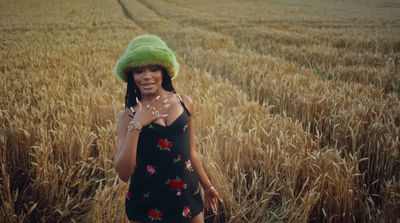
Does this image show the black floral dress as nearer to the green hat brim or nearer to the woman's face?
the woman's face

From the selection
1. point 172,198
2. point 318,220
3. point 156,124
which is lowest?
point 318,220

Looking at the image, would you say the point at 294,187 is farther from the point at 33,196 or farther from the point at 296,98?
the point at 296,98

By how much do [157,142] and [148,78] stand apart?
0.29 m

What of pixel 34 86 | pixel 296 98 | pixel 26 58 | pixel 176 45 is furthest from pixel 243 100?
pixel 176 45

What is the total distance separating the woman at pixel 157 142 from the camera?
1.47 metres

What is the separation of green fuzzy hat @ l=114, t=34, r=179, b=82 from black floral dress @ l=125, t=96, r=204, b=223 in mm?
270

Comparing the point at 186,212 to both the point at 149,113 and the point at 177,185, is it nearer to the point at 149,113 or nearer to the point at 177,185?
the point at 177,185

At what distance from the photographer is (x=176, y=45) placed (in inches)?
408

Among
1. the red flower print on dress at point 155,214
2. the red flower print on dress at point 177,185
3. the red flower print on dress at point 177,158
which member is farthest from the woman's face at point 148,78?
the red flower print on dress at point 155,214

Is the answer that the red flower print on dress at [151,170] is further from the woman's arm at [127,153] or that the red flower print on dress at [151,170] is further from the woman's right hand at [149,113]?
the woman's right hand at [149,113]

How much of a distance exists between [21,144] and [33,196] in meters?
0.69

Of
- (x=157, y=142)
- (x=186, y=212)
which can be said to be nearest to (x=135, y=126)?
(x=157, y=142)

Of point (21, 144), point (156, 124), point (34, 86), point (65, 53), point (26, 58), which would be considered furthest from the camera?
point (65, 53)

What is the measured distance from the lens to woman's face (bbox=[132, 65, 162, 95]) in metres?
1.48
